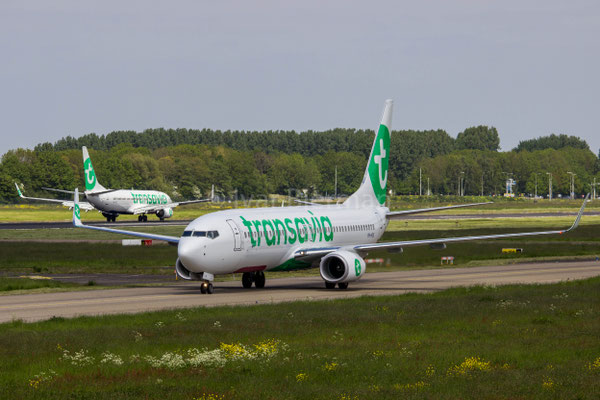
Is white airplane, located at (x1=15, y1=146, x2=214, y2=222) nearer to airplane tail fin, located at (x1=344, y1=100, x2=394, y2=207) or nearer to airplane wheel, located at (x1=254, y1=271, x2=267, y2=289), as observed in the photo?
airplane tail fin, located at (x1=344, y1=100, x2=394, y2=207)

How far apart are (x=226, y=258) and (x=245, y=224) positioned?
2147mm

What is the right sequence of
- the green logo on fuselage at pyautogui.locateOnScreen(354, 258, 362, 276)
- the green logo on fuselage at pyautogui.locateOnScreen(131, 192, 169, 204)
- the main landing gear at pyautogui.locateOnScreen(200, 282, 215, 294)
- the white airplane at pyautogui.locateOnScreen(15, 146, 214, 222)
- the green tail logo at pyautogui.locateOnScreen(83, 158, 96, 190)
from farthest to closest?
1. the green logo on fuselage at pyautogui.locateOnScreen(131, 192, 169, 204)
2. the white airplane at pyautogui.locateOnScreen(15, 146, 214, 222)
3. the green tail logo at pyautogui.locateOnScreen(83, 158, 96, 190)
4. the green logo on fuselage at pyautogui.locateOnScreen(354, 258, 362, 276)
5. the main landing gear at pyautogui.locateOnScreen(200, 282, 215, 294)

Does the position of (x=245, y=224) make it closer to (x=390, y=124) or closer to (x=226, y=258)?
(x=226, y=258)

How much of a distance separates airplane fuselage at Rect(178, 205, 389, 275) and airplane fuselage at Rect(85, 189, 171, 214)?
2945 inches

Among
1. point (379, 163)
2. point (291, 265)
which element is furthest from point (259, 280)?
point (379, 163)

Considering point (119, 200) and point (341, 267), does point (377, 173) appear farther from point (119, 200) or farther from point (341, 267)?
point (119, 200)

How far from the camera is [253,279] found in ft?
149

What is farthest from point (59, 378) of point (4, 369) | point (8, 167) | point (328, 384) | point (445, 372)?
point (8, 167)

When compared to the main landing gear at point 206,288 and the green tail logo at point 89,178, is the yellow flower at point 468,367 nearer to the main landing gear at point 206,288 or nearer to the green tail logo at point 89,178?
the main landing gear at point 206,288

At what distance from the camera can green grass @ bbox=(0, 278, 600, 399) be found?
17.5 meters

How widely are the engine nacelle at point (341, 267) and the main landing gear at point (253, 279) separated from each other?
11.7 ft

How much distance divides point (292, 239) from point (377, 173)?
10.9 meters

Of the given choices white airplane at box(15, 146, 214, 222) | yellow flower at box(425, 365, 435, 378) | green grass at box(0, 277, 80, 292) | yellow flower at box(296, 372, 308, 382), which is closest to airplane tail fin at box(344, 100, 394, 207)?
green grass at box(0, 277, 80, 292)

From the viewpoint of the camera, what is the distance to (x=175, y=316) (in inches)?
1192
